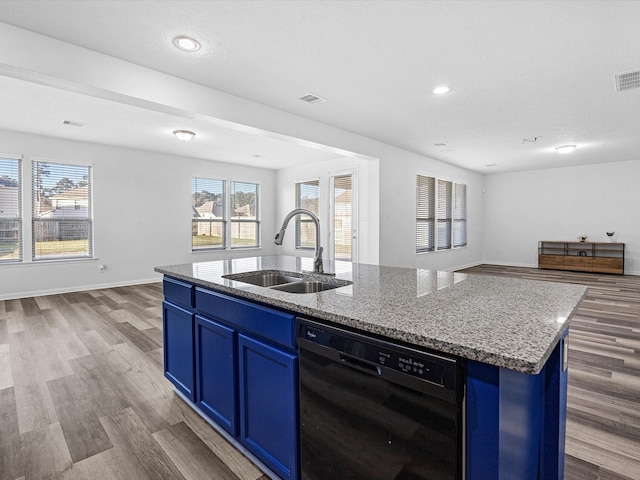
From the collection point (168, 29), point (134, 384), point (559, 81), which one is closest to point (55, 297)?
point (134, 384)

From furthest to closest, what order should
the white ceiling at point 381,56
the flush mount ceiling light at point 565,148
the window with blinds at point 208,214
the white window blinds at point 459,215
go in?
the white window blinds at point 459,215 < the window with blinds at point 208,214 < the flush mount ceiling light at point 565,148 < the white ceiling at point 381,56

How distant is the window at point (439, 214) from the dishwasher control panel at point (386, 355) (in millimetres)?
6300

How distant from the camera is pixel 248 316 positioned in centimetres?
158

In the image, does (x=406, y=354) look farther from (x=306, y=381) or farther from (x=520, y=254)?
(x=520, y=254)

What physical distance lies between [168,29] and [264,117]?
1642 millimetres

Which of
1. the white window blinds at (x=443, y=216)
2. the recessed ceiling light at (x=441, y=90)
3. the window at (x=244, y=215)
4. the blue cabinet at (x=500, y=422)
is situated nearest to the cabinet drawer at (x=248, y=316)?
the blue cabinet at (x=500, y=422)

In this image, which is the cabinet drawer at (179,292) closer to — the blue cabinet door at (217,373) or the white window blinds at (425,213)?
the blue cabinet door at (217,373)

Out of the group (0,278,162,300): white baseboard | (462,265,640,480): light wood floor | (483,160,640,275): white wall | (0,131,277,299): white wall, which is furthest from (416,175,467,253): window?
(0,278,162,300): white baseboard

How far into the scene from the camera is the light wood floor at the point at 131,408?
66.7 inches

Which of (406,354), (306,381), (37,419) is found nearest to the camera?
(406,354)

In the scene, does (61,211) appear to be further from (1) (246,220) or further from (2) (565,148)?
(2) (565,148)

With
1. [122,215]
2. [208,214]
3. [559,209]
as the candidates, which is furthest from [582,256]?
[122,215]

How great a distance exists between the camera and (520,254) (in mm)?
9180

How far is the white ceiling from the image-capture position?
2354mm
